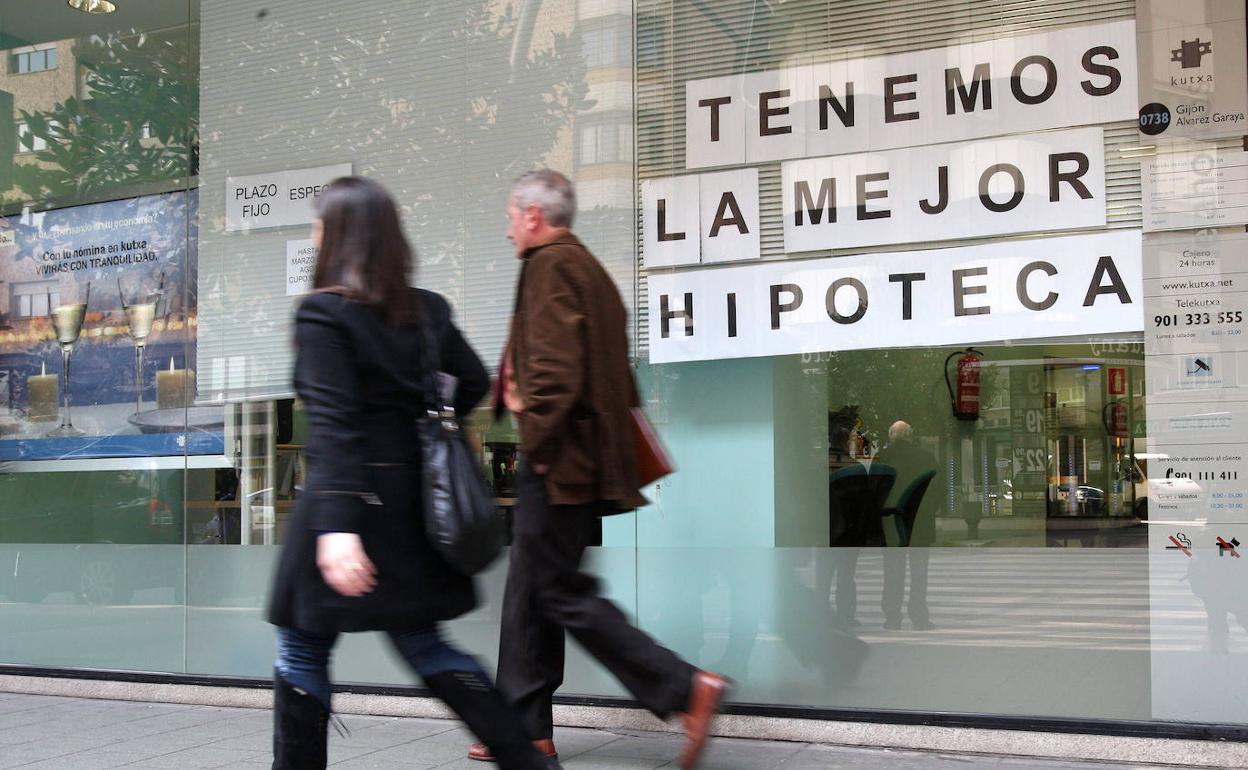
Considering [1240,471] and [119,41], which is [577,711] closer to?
[1240,471]

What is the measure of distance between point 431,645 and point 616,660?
0.76m

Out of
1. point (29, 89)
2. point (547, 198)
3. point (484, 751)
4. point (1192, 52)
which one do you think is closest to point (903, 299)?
point (1192, 52)

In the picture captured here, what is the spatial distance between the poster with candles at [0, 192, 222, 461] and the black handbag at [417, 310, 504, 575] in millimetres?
3433

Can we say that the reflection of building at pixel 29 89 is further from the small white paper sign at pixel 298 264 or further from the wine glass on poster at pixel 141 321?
the small white paper sign at pixel 298 264

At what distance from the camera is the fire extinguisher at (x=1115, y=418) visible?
4637 millimetres

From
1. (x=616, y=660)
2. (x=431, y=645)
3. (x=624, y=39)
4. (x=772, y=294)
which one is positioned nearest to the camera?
(x=431, y=645)

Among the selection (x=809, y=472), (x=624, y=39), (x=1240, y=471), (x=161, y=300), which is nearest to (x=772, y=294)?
(x=809, y=472)

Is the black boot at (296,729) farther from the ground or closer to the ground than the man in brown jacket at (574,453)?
closer to the ground

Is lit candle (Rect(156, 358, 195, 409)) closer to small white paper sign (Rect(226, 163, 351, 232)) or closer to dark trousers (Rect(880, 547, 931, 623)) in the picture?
small white paper sign (Rect(226, 163, 351, 232))

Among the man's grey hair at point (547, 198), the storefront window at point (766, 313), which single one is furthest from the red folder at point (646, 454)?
the storefront window at point (766, 313)

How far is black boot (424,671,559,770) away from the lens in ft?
9.88

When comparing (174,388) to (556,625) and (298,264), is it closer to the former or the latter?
(298,264)

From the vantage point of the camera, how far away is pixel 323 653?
3.11m

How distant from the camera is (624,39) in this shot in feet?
18.1
